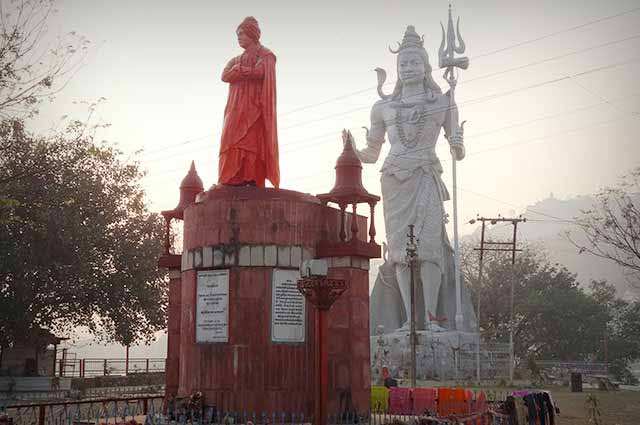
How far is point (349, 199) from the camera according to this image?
13.1m

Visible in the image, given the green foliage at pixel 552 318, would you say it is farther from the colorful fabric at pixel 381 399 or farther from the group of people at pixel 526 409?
the group of people at pixel 526 409

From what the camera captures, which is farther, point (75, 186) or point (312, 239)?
point (75, 186)

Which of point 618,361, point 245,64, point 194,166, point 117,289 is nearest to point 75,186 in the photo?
point 117,289

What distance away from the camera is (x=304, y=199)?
13.1 meters

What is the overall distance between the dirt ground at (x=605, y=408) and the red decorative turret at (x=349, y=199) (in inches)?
419

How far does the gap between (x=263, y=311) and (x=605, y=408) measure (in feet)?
57.1

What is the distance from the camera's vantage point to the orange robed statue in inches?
549

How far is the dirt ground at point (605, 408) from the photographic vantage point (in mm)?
20434

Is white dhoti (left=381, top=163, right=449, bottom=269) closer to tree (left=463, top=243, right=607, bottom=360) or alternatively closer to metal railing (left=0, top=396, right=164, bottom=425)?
Result: tree (left=463, top=243, right=607, bottom=360)

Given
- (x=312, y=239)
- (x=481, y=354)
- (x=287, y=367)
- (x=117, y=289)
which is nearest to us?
(x=287, y=367)

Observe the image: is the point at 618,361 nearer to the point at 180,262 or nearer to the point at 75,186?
the point at 75,186

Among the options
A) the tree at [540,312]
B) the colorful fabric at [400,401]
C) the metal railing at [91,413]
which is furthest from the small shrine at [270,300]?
the tree at [540,312]

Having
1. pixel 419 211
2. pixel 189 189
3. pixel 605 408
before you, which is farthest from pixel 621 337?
pixel 189 189

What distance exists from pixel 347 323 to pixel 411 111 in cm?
2907
